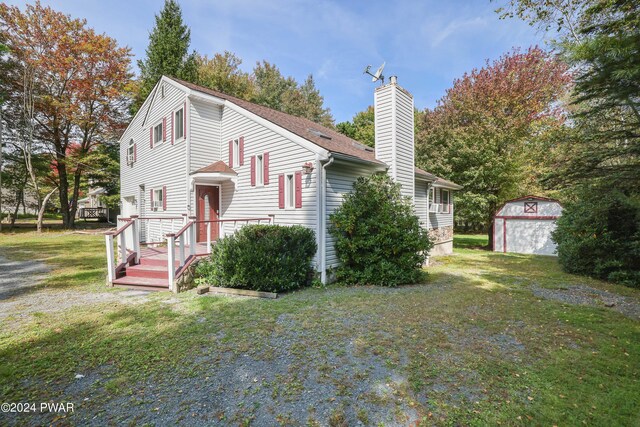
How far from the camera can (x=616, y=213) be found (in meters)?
8.65

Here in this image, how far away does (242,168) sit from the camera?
9.88 meters

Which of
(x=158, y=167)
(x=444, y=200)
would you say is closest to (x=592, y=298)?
(x=444, y=200)

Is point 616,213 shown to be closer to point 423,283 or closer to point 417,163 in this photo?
point 423,283

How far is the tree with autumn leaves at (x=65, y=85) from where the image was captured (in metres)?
19.9

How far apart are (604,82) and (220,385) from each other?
309 inches

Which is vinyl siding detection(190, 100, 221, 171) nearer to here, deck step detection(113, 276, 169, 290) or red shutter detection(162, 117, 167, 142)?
red shutter detection(162, 117, 167, 142)

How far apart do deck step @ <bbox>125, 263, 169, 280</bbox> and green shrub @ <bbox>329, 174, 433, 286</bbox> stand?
4.50 metres

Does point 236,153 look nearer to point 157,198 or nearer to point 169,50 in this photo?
point 157,198

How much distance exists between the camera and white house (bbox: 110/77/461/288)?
7.89 m

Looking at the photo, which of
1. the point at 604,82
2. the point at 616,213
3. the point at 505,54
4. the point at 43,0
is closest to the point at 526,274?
the point at 616,213

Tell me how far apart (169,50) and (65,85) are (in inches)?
312

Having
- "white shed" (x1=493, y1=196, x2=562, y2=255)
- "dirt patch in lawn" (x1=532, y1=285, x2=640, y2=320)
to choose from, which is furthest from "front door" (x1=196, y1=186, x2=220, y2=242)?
"white shed" (x1=493, y1=196, x2=562, y2=255)

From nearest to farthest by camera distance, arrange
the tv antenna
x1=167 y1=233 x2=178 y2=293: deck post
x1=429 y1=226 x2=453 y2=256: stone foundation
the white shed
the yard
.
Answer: the yard
x1=167 y1=233 x2=178 y2=293: deck post
the tv antenna
x1=429 y1=226 x2=453 y2=256: stone foundation
the white shed

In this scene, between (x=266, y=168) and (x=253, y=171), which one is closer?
(x=266, y=168)
